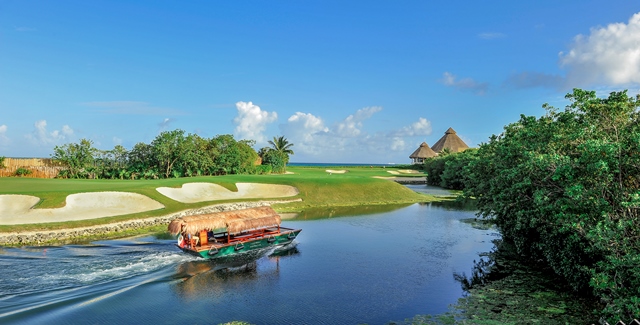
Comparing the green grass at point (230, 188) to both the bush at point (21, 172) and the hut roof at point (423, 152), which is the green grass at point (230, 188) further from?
the hut roof at point (423, 152)

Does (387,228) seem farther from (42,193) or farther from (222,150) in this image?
(222,150)

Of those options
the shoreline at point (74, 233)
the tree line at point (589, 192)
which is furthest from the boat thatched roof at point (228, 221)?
the tree line at point (589, 192)

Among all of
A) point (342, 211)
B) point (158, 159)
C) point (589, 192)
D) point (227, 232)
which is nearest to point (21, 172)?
point (158, 159)

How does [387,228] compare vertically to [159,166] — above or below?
below

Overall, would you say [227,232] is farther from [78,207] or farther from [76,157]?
[76,157]

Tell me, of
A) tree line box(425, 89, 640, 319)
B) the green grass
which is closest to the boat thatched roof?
the green grass

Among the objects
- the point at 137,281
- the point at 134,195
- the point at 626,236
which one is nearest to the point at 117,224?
the point at 134,195
